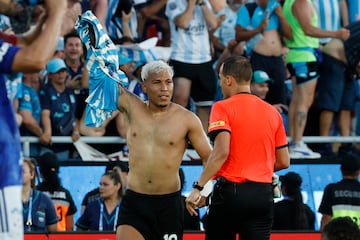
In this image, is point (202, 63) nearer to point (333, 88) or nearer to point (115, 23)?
point (115, 23)

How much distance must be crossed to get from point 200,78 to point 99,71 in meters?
4.08

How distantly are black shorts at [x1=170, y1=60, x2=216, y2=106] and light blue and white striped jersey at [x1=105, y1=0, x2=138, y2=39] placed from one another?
791 millimetres

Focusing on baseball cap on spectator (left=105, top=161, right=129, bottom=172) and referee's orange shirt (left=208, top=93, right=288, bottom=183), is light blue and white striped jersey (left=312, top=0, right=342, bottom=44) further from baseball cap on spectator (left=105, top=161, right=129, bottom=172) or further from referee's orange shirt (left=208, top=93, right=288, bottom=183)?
referee's orange shirt (left=208, top=93, right=288, bottom=183)

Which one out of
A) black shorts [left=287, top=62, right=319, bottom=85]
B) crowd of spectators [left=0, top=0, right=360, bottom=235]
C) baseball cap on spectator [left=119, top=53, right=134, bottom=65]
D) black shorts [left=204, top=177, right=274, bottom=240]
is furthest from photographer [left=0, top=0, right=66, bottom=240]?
black shorts [left=287, top=62, right=319, bottom=85]

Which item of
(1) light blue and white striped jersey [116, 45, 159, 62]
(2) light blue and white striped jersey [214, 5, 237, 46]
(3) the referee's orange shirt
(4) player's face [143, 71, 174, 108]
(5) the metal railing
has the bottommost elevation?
(5) the metal railing

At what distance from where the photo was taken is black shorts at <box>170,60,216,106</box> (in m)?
13.3

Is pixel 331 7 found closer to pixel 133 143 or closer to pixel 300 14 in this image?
pixel 300 14

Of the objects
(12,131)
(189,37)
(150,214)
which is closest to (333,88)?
(189,37)

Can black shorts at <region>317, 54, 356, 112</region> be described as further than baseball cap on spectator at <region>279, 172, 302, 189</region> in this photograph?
Yes

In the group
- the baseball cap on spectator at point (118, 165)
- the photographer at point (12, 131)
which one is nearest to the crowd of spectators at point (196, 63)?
the baseball cap on spectator at point (118, 165)

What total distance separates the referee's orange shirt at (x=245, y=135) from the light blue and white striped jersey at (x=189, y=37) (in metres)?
4.55

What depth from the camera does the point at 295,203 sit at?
11641mm

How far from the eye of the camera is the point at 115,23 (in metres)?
13.6

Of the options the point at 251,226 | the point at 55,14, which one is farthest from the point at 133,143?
the point at 55,14
